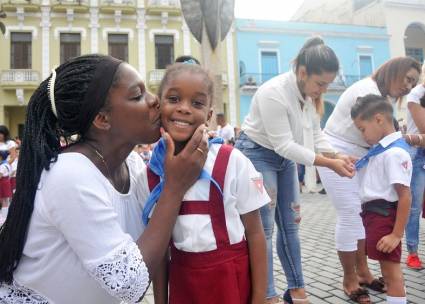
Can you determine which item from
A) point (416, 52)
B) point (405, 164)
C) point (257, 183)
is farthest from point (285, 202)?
point (416, 52)

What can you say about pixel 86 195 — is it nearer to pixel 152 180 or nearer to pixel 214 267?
pixel 152 180

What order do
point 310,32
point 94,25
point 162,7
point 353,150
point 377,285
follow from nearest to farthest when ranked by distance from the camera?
1. point 353,150
2. point 377,285
3. point 94,25
4. point 162,7
5. point 310,32

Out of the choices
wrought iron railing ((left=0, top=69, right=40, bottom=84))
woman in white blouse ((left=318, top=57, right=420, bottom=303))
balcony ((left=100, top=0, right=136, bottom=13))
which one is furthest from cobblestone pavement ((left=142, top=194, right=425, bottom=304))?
balcony ((left=100, top=0, right=136, bottom=13))

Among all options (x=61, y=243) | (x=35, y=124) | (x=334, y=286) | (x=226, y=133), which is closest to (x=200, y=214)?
(x=61, y=243)

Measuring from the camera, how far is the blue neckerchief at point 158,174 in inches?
63.7

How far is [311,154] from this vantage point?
2.60 meters

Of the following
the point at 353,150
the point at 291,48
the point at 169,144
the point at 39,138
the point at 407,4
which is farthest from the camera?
the point at 407,4

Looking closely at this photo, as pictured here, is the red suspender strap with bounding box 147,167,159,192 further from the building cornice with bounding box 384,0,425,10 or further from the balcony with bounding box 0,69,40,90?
the building cornice with bounding box 384,0,425,10

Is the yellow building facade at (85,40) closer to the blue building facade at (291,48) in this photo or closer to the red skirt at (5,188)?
the blue building facade at (291,48)

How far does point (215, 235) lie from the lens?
1602 millimetres

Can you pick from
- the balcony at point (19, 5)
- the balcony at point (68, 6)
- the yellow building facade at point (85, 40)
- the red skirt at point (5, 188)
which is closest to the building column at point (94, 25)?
the yellow building facade at point (85, 40)

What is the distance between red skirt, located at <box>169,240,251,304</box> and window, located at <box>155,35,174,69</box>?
64.0ft

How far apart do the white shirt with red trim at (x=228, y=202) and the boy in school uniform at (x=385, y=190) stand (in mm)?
1139

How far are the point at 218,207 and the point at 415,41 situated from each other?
Result: 26.7 m
